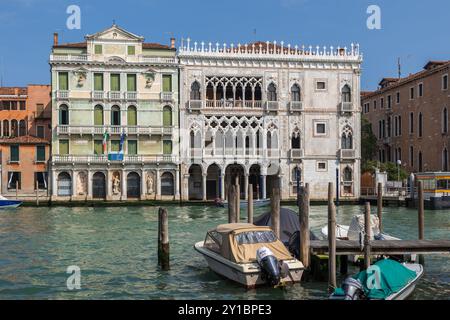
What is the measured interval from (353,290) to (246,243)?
3.48 m

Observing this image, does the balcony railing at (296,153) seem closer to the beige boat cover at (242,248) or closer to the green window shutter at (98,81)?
the green window shutter at (98,81)

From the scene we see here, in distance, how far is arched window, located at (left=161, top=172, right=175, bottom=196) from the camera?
124 ft

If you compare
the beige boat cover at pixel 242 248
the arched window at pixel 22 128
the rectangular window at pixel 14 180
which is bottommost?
the beige boat cover at pixel 242 248

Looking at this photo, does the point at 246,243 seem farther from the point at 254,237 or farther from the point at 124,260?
the point at 124,260

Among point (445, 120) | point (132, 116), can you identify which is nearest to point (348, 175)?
point (445, 120)

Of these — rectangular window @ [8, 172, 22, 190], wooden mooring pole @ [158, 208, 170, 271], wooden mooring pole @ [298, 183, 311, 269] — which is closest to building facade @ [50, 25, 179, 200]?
rectangular window @ [8, 172, 22, 190]

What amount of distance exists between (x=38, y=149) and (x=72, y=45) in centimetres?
652

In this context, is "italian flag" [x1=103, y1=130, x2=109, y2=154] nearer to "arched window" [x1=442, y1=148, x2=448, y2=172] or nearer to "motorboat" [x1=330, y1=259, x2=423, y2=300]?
"arched window" [x1=442, y1=148, x2=448, y2=172]

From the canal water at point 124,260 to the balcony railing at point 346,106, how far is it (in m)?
11.2

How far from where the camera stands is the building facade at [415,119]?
39.2m

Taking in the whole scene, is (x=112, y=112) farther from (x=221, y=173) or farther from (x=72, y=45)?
(x=221, y=173)

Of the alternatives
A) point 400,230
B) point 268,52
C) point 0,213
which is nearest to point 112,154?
point 0,213

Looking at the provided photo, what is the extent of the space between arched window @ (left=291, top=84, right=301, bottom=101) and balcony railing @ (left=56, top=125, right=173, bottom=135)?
7.64 metres

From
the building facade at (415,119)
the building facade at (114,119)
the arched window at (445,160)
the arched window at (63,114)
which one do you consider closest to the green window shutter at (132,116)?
the building facade at (114,119)
